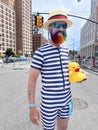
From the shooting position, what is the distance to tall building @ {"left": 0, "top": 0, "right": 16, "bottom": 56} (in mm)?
109562

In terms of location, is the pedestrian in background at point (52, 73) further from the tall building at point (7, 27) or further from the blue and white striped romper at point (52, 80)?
the tall building at point (7, 27)

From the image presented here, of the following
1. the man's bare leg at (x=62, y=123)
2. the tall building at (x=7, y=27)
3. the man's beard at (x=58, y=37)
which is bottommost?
the man's bare leg at (x=62, y=123)

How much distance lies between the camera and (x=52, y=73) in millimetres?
2227

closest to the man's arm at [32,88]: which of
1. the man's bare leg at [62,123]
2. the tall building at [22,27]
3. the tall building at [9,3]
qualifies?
the man's bare leg at [62,123]

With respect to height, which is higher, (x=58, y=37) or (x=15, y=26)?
(x=15, y=26)

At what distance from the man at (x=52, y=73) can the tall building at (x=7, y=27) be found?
344 feet

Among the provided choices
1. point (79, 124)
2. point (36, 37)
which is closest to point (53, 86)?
point (79, 124)

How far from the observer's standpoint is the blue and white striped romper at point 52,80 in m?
2.21

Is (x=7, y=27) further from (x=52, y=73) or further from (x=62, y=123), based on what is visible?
(x=52, y=73)

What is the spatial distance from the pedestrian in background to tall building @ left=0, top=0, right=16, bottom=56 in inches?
4129

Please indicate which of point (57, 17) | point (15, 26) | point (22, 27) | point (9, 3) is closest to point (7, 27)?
point (15, 26)

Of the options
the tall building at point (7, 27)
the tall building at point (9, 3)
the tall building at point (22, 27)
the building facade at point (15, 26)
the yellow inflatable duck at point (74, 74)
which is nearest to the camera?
the yellow inflatable duck at point (74, 74)

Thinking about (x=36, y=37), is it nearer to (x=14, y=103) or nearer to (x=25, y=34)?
(x=25, y=34)

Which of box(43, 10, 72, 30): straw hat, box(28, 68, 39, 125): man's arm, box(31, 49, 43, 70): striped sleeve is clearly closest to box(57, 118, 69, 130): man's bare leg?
box(28, 68, 39, 125): man's arm
